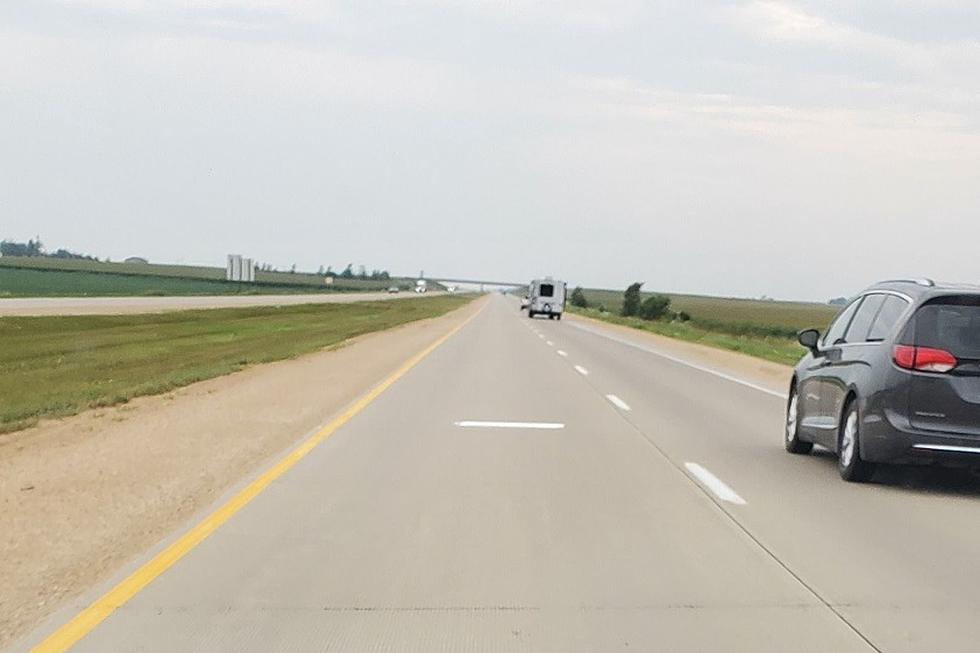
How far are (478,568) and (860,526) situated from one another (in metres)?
3.20

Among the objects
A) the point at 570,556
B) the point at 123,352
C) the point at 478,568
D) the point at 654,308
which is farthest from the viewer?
the point at 654,308

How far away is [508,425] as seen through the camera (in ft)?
51.8

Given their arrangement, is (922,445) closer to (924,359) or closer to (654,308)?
(924,359)

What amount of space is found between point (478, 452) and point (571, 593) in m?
6.09

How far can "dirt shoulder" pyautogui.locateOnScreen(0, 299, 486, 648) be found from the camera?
7566 mm

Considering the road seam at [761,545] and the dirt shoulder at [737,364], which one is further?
the dirt shoulder at [737,364]

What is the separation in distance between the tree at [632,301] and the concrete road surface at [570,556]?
346ft

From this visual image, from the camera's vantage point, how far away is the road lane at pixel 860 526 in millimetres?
6648

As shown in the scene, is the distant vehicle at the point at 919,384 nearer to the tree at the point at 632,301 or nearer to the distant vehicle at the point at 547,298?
the distant vehicle at the point at 547,298

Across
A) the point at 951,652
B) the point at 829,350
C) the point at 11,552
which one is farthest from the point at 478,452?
the point at 951,652

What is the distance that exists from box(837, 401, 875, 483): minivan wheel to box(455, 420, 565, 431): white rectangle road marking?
15.0 ft


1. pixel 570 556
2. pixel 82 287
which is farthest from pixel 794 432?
pixel 82 287

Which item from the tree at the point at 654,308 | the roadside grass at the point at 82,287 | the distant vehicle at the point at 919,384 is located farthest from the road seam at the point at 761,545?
the tree at the point at 654,308

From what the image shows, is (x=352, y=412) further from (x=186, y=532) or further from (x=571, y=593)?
(x=571, y=593)
